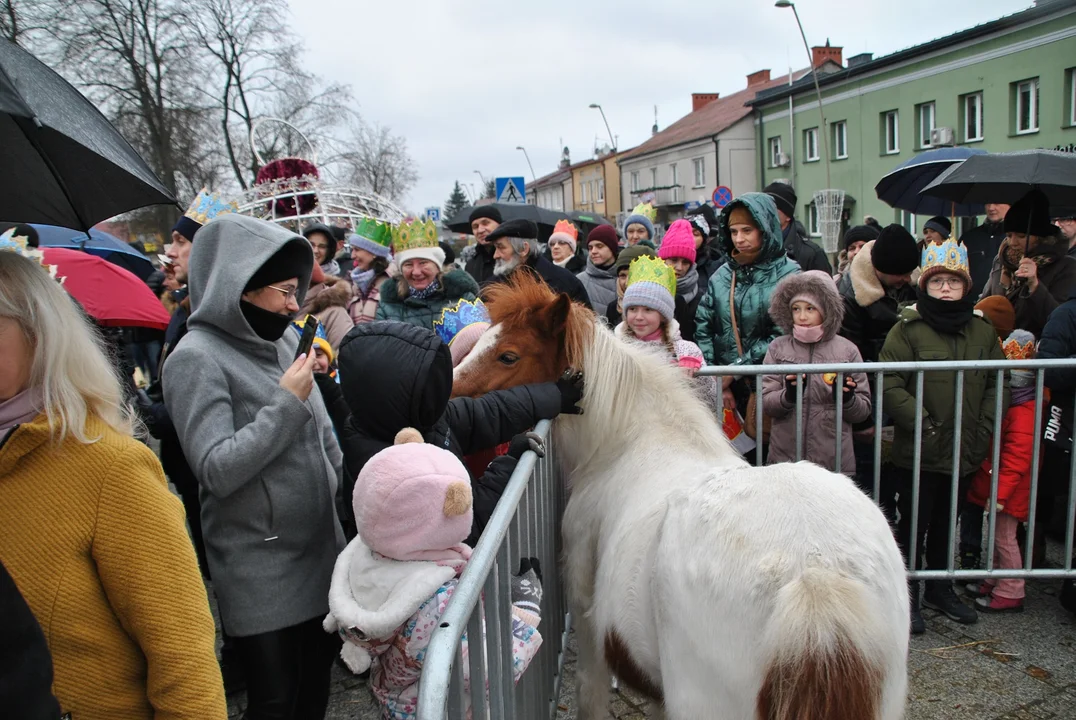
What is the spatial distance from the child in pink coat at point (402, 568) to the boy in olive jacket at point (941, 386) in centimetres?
286

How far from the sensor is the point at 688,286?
5.82 meters

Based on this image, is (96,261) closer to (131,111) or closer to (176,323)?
(176,323)

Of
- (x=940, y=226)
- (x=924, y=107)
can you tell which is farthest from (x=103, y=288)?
(x=924, y=107)

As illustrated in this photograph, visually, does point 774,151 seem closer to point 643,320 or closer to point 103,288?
point 643,320

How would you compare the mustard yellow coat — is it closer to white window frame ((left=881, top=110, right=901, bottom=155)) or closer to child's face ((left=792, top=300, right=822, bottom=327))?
child's face ((left=792, top=300, right=822, bottom=327))

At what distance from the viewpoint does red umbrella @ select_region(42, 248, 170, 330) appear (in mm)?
4316

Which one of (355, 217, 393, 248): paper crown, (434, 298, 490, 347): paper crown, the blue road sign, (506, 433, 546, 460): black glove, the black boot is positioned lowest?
the black boot

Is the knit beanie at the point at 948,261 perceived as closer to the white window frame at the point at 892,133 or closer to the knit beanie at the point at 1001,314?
the knit beanie at the point at 1001,314

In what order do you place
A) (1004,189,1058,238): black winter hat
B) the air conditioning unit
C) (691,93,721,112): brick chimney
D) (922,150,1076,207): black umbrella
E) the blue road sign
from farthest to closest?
(691,93,721,112): brick chimney, the air conditioning unit, the blue road sign, (1004,189,1058,238): black winter hat, (922,150,1076,207): black umbrella

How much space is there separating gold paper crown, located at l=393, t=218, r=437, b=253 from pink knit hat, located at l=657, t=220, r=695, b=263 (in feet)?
5.99

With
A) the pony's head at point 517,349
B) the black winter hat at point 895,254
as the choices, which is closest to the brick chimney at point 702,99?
the black winter hat at point 895,254

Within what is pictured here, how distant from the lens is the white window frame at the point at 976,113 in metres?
27.6

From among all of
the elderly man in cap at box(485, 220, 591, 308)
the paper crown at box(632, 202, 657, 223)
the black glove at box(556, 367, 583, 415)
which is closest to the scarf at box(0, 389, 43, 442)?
the black glove at box(556, 367, 583, 415)

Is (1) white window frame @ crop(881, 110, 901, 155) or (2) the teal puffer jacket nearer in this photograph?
(2) the teal puffer jacket
